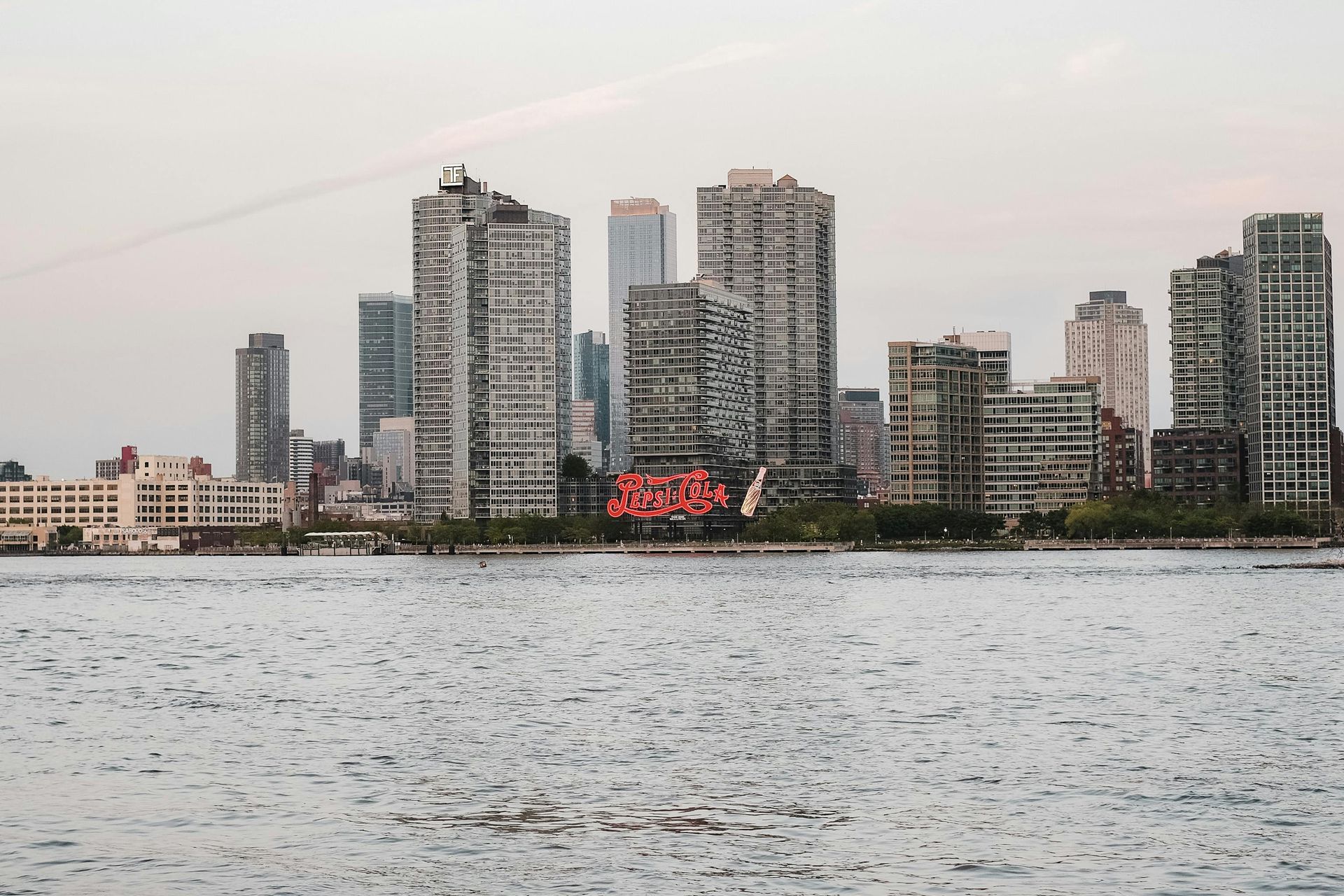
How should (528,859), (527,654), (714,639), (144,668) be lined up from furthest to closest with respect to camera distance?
1. (714,639)
2. (527,654)
3. (144,668)
4. (528,859)

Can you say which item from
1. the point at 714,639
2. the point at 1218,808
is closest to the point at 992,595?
the point at 714,639

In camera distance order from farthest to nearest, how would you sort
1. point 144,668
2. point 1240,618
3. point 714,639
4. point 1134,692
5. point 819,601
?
1. point 819,601
2. point 1240,618
3. point 714,639
4. point 144,668
5. point 1134,692

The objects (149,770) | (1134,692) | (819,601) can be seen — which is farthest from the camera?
(819,601)

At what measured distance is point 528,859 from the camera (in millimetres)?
38969

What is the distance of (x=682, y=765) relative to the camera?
52.2 meters

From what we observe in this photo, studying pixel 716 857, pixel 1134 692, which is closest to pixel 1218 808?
pixel 716 857

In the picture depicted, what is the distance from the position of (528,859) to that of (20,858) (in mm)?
11831

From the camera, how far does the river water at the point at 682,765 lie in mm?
38250

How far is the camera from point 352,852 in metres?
40.0

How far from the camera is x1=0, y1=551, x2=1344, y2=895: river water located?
38.2m

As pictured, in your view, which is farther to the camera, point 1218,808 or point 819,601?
point 819,601

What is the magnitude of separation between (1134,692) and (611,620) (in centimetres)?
6241

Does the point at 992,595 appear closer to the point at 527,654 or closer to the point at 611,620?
the point at 611,620

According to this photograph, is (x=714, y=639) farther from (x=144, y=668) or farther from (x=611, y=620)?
(x=144, y=668)
